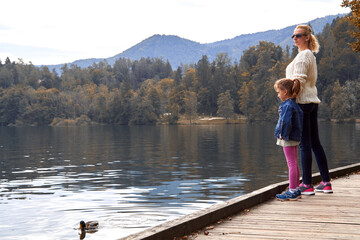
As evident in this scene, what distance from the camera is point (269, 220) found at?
622 cm

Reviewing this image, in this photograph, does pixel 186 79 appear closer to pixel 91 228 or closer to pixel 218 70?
pixel 218 70

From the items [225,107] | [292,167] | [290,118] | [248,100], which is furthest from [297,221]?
[248,100]

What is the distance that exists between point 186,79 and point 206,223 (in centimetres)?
17906

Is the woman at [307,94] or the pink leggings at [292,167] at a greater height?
the woman at [307,94]

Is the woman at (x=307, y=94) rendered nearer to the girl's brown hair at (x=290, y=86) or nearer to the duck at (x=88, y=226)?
the girl's brown hair at (x=290, y=86)

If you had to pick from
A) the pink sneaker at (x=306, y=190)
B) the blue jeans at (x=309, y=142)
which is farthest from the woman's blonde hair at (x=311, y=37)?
the pink sneaker at (x=306, y=190)

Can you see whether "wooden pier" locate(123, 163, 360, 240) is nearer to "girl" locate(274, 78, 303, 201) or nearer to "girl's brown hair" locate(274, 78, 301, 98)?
"girl" locate(274, 78, 303, 201)

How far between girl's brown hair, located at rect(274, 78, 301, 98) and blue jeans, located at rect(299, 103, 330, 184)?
28cm

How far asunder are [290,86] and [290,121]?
1.82 ft

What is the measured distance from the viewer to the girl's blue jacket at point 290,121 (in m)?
7.64

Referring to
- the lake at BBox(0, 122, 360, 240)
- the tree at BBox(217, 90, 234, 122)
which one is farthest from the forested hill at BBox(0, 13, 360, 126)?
the lake at BBox(0, 122, 360, 240)

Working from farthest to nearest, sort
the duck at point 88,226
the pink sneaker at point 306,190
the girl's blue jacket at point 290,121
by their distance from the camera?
the duck at point 88,226 → the pink sneaker at point 306,190 → the girl's blue jacket at point 290,121

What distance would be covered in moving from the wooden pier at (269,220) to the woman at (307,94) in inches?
19.9

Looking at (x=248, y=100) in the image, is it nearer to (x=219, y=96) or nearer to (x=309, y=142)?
(x=219, y=96)
